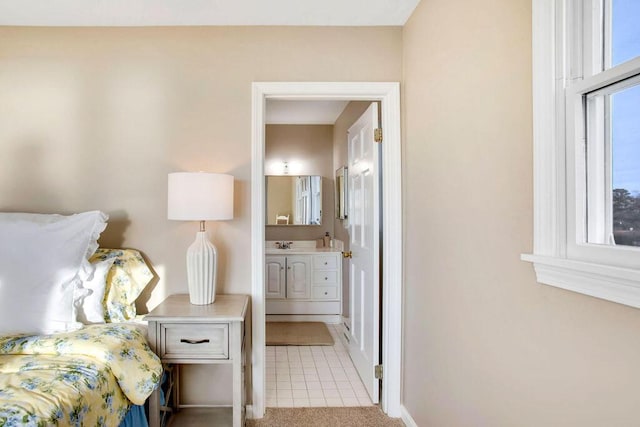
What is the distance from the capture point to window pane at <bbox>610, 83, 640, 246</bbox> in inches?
35.6

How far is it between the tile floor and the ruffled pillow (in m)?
1.11

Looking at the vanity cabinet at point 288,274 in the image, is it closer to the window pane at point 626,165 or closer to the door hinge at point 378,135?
the door hinge at point 378,135

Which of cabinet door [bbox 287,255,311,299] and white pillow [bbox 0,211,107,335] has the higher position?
white pillow [bbox 0,211,107,335]

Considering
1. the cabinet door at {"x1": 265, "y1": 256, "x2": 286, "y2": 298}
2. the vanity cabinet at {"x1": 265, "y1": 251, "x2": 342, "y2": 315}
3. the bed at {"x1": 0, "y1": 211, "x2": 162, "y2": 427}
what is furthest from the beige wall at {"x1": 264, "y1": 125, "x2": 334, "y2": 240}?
the bed at {"x1": 0, "y1": 211, "x2": 162, "y2": 427}

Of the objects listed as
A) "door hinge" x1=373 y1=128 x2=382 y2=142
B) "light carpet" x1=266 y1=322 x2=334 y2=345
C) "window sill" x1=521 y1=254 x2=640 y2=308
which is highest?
"door hinge" x1=373 y1=128 x2=382 y2=142

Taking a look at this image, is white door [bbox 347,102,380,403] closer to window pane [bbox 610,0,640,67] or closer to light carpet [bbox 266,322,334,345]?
light carpet [bbox 266,322,334,345]

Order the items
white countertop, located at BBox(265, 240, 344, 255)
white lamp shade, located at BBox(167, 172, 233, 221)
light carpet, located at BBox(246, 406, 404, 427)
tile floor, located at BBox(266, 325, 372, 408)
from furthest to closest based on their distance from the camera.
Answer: white countertop, located at BBox(265, 240, 344, 255)
tile floor, located at BBox(266, 325, 372, 408)
light carpet, located at BBox(246, 406, 404, 427)
white lamp shade, located at BBox(167, 172, 233, 221)

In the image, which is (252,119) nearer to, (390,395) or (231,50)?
(231,50)

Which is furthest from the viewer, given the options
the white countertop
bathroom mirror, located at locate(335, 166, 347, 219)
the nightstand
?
the white countertop

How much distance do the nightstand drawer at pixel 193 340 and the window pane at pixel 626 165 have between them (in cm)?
166

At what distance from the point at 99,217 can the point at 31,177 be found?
2.35ft

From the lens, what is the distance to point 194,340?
6.41ft

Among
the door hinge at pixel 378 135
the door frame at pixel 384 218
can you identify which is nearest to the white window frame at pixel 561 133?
the door frame at pixel 384 218

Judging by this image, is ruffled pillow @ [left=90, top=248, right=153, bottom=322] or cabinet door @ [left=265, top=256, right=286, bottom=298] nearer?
ruffled pillow @ [left=90, top=248, right=153, bottom=322]
